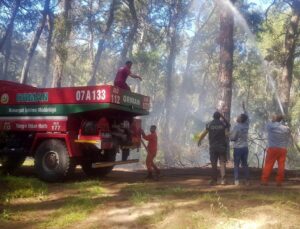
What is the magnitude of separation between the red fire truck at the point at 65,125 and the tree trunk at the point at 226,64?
13.8ft

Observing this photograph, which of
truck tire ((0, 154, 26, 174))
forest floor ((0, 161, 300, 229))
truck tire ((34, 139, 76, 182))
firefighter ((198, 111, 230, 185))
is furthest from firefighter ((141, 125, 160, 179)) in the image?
truck tire ((0, 154, 26, 174))

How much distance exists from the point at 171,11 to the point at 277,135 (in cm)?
2419

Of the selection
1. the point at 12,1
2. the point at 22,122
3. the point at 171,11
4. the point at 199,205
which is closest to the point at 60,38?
the point at 12,1

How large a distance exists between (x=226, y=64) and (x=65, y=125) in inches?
282

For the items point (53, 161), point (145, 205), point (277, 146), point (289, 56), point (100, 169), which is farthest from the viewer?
point (289, 56)

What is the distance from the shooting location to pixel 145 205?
22.5 ft

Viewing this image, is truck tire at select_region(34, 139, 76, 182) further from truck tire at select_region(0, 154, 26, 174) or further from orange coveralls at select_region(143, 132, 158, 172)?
orange coveralls at select_region(143, 132, 158, 172)

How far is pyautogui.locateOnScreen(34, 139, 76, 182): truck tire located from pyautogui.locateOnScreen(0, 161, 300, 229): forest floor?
36 cm

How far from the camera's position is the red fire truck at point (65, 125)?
370 inches

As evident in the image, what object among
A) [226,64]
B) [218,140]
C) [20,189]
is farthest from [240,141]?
[226,64]

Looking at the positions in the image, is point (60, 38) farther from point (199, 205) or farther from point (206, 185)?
point (199, 205)

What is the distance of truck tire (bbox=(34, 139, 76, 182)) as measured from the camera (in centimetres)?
960

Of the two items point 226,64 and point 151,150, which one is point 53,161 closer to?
point 151,150

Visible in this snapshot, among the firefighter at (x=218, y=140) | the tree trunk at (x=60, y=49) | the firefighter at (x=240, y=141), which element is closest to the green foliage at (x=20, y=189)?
the firefighter at (x=218, y=140)
